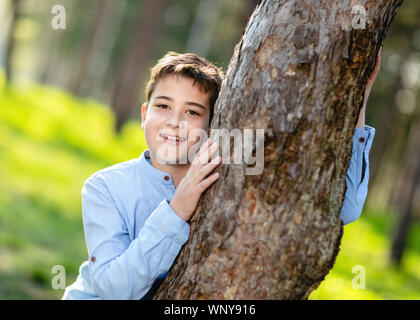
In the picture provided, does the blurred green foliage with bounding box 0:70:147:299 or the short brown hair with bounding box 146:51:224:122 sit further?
the blurred green foliage with bounding box 0:70:147:299

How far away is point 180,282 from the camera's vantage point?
6.30 ft

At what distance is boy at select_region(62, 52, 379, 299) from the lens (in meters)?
1.93

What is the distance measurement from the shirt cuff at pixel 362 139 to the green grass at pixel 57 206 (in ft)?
6.11


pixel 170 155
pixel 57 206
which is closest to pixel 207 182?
pixel 170 155

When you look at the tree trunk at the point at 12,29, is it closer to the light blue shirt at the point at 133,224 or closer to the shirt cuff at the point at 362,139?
the light blue shirt at the point at 133,224

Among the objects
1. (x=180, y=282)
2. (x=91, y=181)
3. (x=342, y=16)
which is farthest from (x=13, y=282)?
(x=342, y=16)

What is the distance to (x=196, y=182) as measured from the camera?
1.94m

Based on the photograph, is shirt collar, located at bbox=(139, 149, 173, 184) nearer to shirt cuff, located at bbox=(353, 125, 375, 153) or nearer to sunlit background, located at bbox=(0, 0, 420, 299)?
shirt cuff, located at bbox=(353, 125, 375, 153)

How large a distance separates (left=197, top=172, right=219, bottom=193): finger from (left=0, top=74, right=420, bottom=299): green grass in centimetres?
220

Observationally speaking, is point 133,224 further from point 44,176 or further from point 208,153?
point 44,176

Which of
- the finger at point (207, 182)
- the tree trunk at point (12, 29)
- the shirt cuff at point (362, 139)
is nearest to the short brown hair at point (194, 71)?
the finger at point (207, 182)

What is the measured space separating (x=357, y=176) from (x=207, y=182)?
744mm

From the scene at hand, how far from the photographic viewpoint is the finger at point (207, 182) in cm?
190

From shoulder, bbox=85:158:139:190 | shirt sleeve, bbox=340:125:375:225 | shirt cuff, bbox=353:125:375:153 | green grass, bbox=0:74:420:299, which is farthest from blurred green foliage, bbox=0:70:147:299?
shirt cuff, bbox=353:125:375:153
